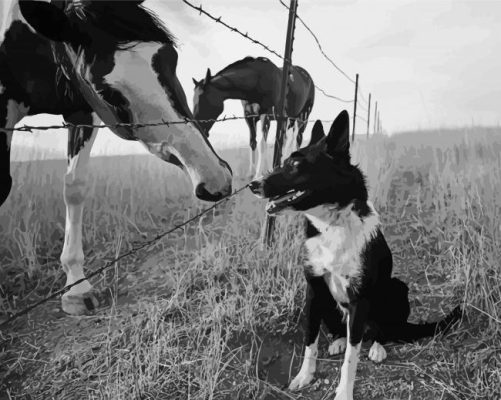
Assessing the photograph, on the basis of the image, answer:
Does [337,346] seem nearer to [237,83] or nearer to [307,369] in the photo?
[307,369]

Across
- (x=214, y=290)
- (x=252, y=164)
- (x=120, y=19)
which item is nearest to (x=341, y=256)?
(x=214, y=290)

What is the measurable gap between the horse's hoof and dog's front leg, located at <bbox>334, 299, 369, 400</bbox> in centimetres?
88

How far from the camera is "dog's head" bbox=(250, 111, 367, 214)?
1097 millimetres

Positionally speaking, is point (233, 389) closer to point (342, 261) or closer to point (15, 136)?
point (342, 261)

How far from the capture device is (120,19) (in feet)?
4.43

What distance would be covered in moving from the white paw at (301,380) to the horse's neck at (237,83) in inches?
72.1

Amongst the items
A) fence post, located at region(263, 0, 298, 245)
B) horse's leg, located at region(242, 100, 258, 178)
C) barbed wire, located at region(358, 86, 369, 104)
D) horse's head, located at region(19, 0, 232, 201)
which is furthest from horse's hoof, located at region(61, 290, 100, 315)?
barbed wire, located at region(358, 86, 369, 104)

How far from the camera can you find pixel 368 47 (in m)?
1.86

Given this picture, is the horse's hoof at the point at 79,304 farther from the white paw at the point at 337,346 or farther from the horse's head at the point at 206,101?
the horse's head at the point at 206,101

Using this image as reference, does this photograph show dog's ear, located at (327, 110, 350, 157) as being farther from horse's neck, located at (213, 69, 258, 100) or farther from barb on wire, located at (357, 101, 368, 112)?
horse's neck, located at (213, 69, 258, 100)

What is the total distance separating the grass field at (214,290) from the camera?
1.15 m

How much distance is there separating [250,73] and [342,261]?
1788 millimetres

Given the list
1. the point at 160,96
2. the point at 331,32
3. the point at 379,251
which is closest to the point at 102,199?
the point at 160,96

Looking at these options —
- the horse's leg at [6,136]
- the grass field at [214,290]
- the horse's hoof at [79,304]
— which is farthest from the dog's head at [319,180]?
the horse's leg at [6,136]
